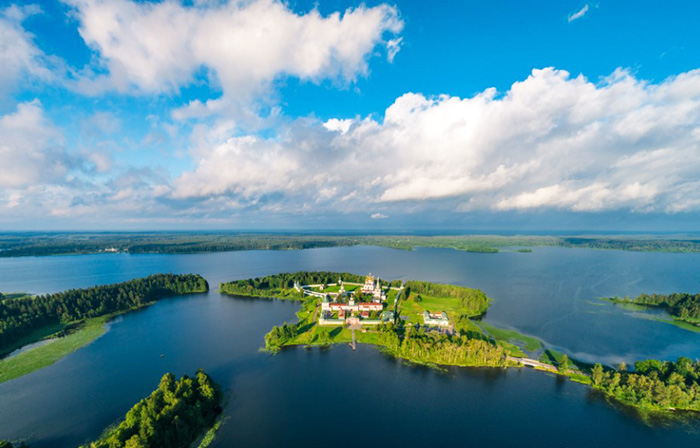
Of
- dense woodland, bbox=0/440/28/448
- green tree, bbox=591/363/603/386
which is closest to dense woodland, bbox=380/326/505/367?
green tree, bbox=591/363/603/386

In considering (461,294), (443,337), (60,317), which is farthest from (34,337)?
(461,294)

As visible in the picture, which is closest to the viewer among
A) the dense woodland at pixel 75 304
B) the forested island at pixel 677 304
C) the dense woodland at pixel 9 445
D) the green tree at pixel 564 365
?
the dense woodland at pixel 9 445

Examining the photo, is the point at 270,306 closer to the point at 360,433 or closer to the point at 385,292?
the point at 385,292

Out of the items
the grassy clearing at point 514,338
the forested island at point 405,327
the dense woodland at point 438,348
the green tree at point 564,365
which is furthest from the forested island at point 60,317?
the green tree at point 564,365

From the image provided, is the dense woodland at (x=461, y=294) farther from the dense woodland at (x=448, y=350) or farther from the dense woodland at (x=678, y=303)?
the dense woodland at (x=678, y=303)

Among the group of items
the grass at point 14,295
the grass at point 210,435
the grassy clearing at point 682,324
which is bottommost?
the grass at point 210,435

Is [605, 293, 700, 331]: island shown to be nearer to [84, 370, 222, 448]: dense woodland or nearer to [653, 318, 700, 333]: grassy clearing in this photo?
[653, 318, 700, 333]: grassy clearing
